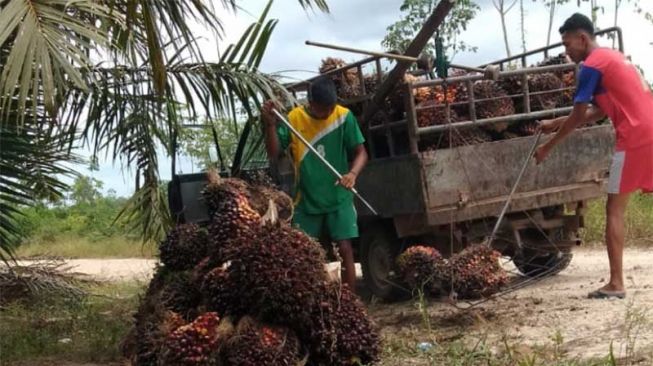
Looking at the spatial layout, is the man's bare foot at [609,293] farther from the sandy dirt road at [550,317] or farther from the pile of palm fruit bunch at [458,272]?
the pile of palm fruit bunch at [458,272]

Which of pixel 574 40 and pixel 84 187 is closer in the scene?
pixel 574 40

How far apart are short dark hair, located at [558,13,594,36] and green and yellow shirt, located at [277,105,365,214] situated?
1627 millimetres

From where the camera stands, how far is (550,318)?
5.86 metres

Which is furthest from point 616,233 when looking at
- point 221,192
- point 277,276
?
point 277,276

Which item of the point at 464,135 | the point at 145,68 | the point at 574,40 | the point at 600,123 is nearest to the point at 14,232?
the point at 145,68

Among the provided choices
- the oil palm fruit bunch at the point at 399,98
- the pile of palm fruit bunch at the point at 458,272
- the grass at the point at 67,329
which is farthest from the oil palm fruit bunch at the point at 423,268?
the grass at the point at 67,329

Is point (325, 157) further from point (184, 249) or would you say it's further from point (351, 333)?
point (351, 333)

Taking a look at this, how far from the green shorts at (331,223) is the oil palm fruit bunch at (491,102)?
1.61 metres

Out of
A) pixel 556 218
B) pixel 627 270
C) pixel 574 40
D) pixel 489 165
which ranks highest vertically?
pixel 574 40

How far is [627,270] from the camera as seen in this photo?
8227 mm

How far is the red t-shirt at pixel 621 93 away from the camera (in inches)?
244

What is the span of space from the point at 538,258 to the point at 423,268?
2.45 meters

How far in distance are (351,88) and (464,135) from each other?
3.91ft

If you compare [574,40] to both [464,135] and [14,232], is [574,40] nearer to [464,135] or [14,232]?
[464,135]
